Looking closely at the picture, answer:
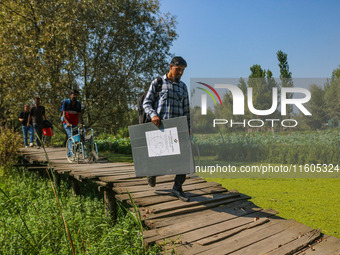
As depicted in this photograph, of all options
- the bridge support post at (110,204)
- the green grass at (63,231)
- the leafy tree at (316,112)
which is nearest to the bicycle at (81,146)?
the green grass at (63,231)

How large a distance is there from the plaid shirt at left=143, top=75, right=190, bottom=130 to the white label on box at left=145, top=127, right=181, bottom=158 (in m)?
0.24

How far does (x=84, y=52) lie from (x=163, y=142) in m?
11.2

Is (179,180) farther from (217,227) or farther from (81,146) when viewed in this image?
(81,146)

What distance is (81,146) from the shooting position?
23.9 feet

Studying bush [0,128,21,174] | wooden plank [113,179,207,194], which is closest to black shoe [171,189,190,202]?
wooden plank [113,179,207,194]

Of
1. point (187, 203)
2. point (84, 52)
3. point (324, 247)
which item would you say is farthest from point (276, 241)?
point (84, 52)

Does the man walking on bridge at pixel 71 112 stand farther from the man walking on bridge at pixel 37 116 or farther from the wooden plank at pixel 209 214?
the wooden plank at pixel 209 214

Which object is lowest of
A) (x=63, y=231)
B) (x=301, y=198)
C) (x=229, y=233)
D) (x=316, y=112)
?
(x=301, y=198)

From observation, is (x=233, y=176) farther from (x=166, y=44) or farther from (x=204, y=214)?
(x=166, y=44)

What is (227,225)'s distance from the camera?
347 cm

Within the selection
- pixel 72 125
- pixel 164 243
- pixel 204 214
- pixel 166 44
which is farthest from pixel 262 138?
pixel 164 243

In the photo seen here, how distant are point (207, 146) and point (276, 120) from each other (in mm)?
3166

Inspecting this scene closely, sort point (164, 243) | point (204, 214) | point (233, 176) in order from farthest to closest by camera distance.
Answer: point (233, 176), point (204, 214), point (164, 243)

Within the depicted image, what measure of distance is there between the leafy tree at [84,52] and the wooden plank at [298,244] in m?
11.3
